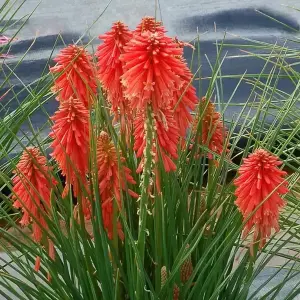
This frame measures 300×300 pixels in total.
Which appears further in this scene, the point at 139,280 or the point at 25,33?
the point at 25,33

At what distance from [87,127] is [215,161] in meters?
0.27

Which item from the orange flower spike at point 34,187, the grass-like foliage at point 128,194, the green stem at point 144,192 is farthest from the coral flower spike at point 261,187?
the orange flower spike at point 34,187

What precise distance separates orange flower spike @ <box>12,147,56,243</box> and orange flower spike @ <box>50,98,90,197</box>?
33 millimetres

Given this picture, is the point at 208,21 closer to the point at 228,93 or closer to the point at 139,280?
the point at 228,93

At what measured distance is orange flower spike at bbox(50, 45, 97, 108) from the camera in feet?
2.86

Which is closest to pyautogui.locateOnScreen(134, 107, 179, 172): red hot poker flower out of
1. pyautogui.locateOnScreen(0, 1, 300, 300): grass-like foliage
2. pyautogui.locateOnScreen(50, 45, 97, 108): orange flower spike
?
pyautogui.locateOnScreen(0, 1, 300, 300): grass-like foliage

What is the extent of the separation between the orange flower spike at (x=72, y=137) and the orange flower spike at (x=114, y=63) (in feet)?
0.22

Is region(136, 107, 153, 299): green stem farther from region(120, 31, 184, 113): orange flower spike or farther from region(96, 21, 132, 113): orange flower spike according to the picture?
region(96, 21, 132, 113): orange flower spike

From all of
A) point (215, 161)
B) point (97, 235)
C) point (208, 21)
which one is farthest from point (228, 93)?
point (97, 235)

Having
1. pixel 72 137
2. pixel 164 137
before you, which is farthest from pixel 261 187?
pixel 72 137

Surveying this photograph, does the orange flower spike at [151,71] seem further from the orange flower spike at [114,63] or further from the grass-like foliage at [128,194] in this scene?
the orange flower spike at [114,63]

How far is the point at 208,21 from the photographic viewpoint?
2645 millimetres

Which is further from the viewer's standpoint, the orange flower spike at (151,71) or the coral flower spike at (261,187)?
the coral flower spike at (261,187)

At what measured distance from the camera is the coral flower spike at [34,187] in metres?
0.79
